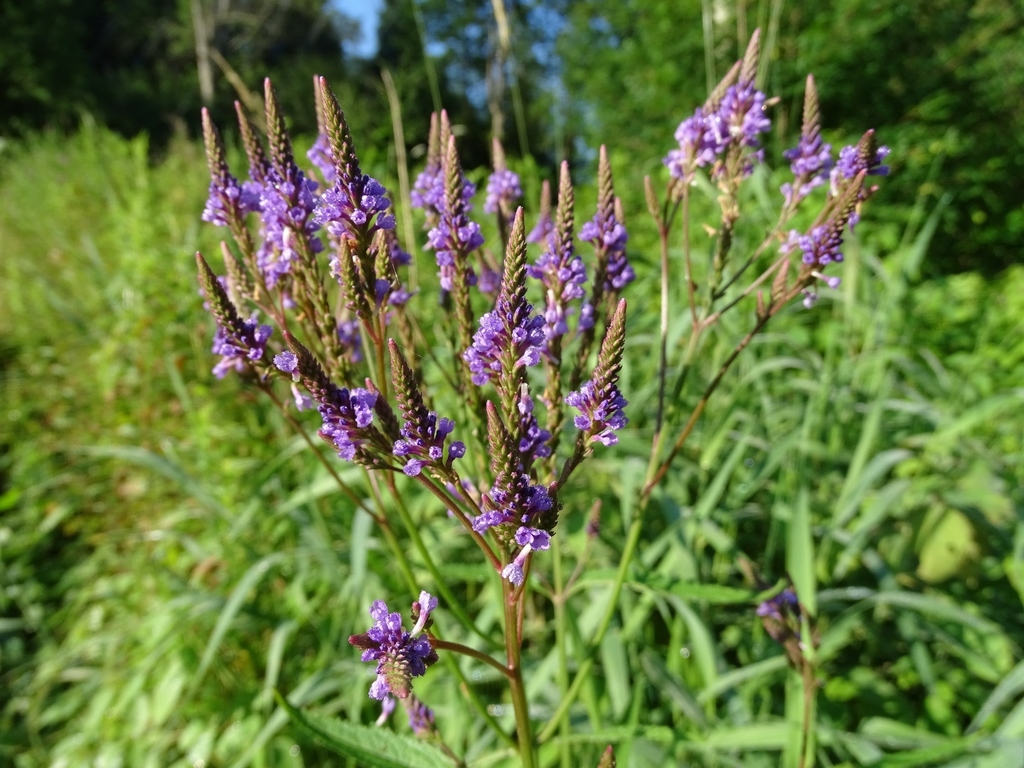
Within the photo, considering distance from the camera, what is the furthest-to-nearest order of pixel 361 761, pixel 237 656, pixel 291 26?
1. pixel 291 26
2. pixel 237 656
3. pixel 361 761

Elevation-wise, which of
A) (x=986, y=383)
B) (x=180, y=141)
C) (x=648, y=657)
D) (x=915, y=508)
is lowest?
(x=648, y=657)

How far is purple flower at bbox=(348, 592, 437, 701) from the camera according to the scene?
93 cm

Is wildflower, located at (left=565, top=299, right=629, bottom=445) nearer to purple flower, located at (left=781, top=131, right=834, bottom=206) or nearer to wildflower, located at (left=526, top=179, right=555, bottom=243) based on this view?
wildflower, located at (left=526, top=179, right=555, bottom=243)

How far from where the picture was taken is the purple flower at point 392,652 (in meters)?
0.93

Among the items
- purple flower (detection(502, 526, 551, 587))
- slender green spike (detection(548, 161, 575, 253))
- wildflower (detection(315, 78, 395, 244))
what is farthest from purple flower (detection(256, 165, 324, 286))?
purple flower (detection(502, 526, 551, 587))

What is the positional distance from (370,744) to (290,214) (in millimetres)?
1087

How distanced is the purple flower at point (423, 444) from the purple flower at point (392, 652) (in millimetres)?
222

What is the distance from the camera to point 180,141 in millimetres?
10703

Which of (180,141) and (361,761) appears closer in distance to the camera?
(361,761)

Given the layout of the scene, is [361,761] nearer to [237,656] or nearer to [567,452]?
[567,452]

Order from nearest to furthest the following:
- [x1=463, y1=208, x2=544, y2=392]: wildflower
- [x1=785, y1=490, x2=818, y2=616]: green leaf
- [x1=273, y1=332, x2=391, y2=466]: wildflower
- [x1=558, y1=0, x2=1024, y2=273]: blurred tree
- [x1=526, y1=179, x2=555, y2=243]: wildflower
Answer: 1. [x1=463, y1=208, x2=544, y2=392]: wildflower
2. [x1=273, y1=332, x2=391, y2=466]: wildflower
3. [x1=526, y1=179, x2=555, y2=243]: wildflower
4. [x1=785, y1=490, x2=818, y2=616]: green leaf
5. [x1=558, y1=0, x2=1024, y2=273]: blurred tree

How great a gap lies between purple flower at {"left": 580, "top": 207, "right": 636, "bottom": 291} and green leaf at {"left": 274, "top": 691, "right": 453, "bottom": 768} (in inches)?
44.2

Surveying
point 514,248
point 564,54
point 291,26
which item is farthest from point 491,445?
point 291,26

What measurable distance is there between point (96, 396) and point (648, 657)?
16.7ft
